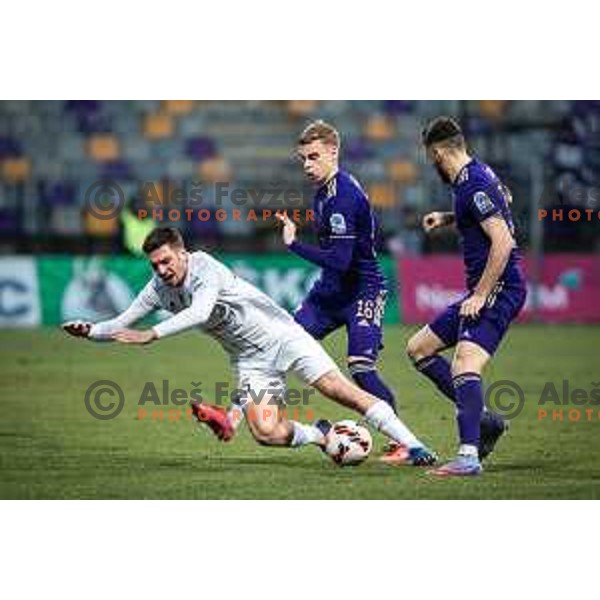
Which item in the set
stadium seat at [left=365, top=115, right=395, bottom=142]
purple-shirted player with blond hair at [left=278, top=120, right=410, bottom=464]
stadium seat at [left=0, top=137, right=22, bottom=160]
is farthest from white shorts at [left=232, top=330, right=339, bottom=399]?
stadium seat at [left=0, top=137, right=22, bottom=160]

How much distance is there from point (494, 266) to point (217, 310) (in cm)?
135

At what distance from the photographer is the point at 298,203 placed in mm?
18547

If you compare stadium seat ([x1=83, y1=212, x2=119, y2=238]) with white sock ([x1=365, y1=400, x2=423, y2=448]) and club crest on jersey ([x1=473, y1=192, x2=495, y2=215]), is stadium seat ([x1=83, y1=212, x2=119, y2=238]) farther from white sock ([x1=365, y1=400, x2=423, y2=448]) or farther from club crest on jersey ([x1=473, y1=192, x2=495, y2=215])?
club crest on jersey ([x1=473, y1=192, x2=495, y2=215])

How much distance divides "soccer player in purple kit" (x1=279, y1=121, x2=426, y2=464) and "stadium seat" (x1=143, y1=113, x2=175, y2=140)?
13059 millimetres

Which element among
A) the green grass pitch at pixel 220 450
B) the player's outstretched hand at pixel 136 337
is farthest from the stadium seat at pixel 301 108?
the player's outstretched hand at pixel 136 337

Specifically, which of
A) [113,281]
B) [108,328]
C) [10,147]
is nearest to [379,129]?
[113,281]

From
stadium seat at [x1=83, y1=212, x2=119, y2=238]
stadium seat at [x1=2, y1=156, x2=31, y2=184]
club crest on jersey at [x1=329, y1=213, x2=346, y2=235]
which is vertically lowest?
club crest on jersey at [x1=329, y1=213, x2=346, y2=235]

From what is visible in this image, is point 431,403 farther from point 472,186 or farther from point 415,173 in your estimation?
point 415,173

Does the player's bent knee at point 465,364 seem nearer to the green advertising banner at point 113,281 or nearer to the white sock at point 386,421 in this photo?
the white sock at point 386,421

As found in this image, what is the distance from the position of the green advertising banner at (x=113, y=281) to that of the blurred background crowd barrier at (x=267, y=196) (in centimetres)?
2

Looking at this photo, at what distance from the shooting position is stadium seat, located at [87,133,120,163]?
21.6 meters

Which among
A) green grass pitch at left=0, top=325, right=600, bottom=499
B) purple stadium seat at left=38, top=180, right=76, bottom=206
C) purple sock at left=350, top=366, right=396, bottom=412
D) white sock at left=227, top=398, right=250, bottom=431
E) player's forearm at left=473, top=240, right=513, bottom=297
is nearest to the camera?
player's forearm at left=473, top=240, right=513, bottom=297
